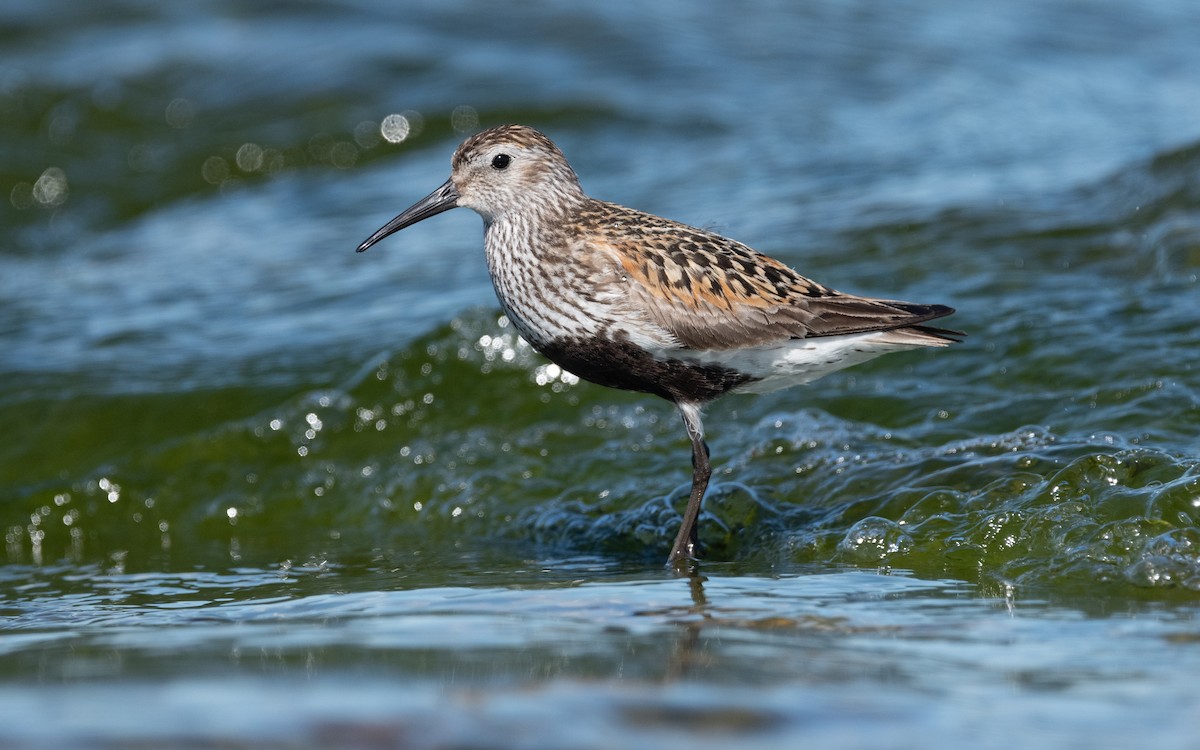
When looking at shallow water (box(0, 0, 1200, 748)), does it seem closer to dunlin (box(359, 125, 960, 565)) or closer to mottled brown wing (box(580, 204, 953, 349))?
dunlin (box(359, 125, 960, 565))

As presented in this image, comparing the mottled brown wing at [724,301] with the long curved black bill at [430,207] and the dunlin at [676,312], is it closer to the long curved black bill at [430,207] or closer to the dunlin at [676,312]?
the dunlin at [676,312]

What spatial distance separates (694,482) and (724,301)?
945 mm

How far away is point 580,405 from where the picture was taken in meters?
8.46

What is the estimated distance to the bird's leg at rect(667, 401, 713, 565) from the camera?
6516mm

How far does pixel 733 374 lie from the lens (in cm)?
650

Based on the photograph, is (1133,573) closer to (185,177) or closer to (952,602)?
(952,602)

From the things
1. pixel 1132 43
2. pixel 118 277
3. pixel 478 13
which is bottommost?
pixel 118 277

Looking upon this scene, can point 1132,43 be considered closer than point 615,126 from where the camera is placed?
No

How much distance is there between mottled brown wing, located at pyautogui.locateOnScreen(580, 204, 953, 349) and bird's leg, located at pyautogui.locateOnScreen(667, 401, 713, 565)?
0.52 meters

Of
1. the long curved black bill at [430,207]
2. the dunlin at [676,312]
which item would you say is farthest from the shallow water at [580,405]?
the long curved black bill at [430,207]

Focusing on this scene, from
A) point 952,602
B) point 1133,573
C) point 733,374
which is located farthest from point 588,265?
point 1133,573

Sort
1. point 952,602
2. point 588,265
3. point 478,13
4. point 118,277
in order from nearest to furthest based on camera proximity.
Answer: point 952,602
point 588,265
point 118,277
point 478,13

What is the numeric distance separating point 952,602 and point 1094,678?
1.10 meters

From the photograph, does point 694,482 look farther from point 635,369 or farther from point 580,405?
point 580,405
